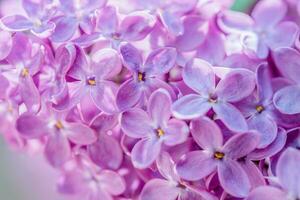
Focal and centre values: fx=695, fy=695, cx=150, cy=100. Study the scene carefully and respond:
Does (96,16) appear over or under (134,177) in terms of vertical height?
over

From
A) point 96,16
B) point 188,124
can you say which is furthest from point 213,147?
point 96,16

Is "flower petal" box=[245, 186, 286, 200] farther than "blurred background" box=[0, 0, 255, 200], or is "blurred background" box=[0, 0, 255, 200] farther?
"blurred background" box=[0, 0, 255, 200]

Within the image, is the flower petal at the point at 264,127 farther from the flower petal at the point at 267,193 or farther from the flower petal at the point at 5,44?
the flower petal at the point at 5,44

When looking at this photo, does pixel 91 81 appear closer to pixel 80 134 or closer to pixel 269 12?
pixel 80 134

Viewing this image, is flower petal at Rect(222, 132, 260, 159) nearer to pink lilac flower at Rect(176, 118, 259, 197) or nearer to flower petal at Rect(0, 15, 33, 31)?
pink lilac flower at Rect(176, 118, 259, 197)

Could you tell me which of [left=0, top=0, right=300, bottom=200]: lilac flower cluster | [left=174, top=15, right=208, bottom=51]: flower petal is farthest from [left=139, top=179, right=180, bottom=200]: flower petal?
[left=174, top=15, right=208, bottom=51]: flower petal

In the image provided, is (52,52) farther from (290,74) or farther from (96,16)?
(290,74)

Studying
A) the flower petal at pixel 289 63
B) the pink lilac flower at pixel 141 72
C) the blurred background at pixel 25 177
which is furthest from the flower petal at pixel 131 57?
the blurred background at pixel 25 177
